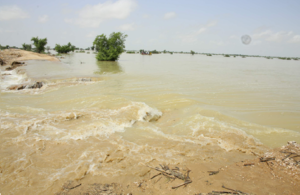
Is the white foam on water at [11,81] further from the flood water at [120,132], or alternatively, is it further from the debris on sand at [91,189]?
the debris on sand at [91,189]

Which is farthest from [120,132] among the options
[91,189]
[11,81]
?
[11,81]

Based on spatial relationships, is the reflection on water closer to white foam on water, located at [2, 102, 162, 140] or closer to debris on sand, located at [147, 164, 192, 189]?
white foam on water, located at [2, 102, 162, 140]

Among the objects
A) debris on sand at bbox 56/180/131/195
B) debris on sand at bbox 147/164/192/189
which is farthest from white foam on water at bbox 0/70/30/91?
debris on sand at bbox 147/164/192/189

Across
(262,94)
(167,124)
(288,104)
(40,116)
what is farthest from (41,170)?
(262,94)

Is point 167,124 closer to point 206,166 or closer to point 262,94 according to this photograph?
point 206,166

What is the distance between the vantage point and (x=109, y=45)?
27.7m

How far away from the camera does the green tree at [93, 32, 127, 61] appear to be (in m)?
27.1

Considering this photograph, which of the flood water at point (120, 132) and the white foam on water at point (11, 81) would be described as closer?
the flood water at point (120, 132)

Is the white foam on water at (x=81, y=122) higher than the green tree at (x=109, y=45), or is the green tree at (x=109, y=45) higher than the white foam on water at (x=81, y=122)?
the green tree at (x=109, y=45)

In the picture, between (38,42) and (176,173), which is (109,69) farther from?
(38,42)

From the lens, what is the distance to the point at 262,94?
8.97 meters

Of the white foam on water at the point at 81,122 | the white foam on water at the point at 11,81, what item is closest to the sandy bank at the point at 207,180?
the white foam on water at the point at 81,122

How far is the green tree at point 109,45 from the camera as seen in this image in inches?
1066

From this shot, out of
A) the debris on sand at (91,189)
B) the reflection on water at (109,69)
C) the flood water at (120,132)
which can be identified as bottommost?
the debris on sand at (91,189)
